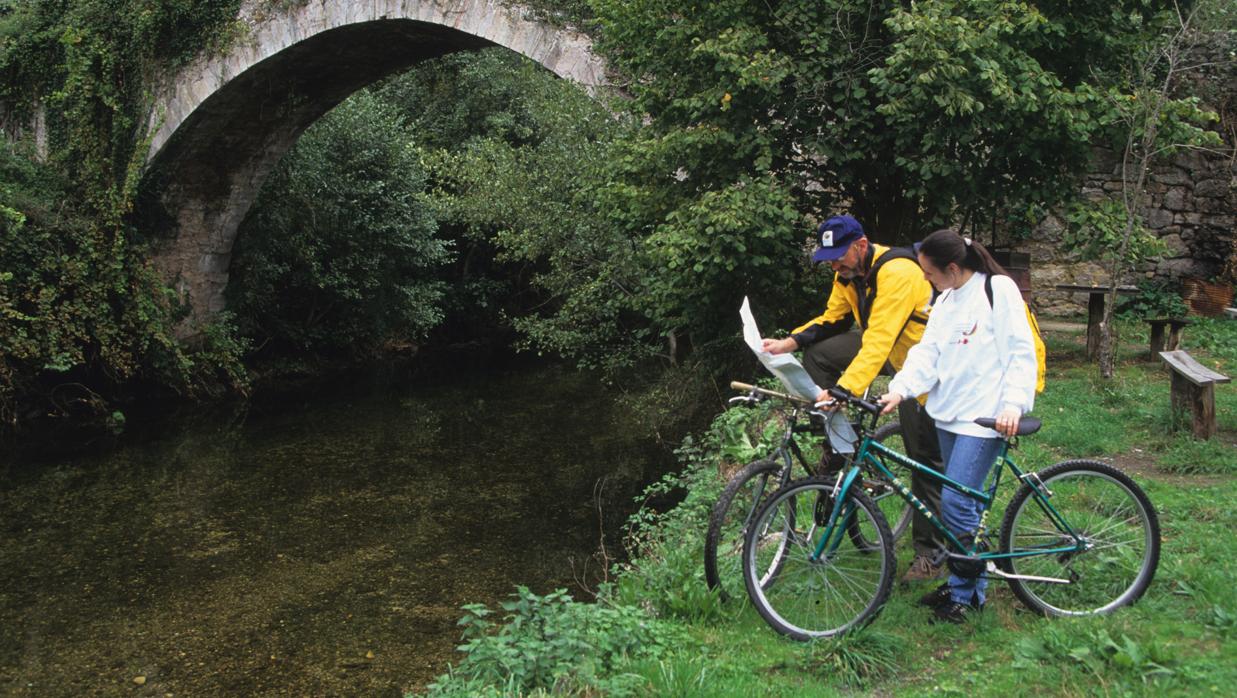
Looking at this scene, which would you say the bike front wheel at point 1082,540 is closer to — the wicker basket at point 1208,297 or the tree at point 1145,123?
the tree at point 1145,123

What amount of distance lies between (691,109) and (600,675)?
4.98 meters

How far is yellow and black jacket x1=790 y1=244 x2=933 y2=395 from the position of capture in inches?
145

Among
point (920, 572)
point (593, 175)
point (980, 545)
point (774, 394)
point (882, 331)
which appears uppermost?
point (593, 175)

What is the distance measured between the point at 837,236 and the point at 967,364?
74 centimetres

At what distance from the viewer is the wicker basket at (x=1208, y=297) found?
11.2 m

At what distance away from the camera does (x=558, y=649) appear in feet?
12.0

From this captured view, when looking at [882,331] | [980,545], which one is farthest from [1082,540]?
[882,331]

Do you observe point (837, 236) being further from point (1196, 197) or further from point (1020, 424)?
point (1196, 197)

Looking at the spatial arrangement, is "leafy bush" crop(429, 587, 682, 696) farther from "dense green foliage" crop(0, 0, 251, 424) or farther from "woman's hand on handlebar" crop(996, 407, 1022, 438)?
"dense green foliage" crop(0, 0, 251, 424)

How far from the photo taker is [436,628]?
19.6 feet

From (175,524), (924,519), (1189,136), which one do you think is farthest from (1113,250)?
(175,524)

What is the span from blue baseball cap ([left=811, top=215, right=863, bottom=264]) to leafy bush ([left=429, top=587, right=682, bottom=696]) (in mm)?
1539

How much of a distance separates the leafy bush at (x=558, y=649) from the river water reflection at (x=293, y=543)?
61.9 inches

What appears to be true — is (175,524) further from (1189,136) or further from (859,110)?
(1189,136)
